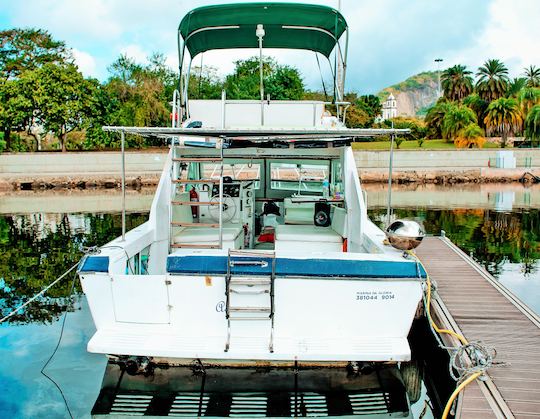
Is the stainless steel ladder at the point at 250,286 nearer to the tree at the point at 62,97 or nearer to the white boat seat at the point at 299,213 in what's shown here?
the white boat seat at the point at 299,213

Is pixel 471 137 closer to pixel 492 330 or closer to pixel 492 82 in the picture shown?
pixel 492 82

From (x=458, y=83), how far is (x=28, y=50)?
173 ft

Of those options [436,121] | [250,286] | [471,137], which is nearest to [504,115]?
[436,121]

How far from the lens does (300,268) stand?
18.6 ft

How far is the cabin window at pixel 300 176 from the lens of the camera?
11591 mm

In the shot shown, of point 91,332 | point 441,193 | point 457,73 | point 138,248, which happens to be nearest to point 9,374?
point 91,332

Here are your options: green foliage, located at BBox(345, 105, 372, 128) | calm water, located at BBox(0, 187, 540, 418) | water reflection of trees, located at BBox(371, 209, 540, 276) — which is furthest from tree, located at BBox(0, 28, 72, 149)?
water reflection of trees, located at BBox(371, 209, 540, 276)

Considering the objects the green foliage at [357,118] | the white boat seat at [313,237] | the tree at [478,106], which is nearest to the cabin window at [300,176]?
the white boat seat at [313,237]

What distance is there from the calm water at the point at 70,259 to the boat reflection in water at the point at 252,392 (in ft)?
1.36

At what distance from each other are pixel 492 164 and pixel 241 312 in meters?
40.3

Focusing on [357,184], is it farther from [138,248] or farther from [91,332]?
[91,332]

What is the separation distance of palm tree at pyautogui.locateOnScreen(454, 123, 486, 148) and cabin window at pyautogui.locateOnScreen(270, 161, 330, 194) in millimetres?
41722

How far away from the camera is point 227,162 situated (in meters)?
11.2

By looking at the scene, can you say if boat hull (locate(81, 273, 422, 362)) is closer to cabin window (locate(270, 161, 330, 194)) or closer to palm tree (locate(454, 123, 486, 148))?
cabin window (locate(270, 161, 330, 194))
